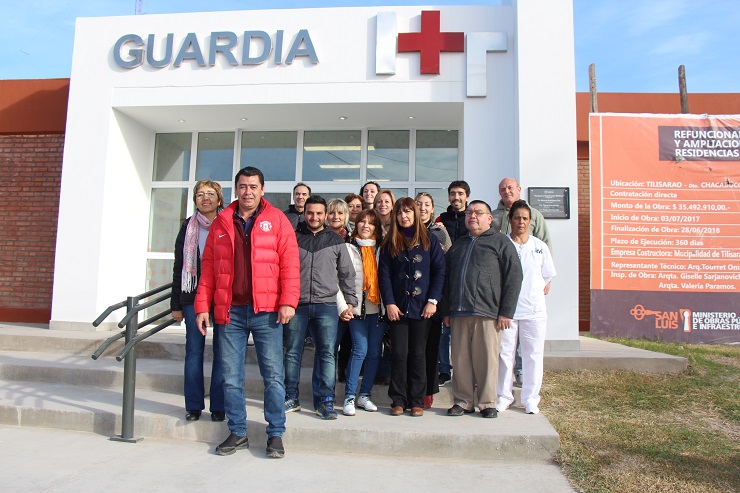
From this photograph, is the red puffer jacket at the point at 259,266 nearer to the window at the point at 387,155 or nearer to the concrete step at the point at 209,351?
the concrete step at the point at 209,351

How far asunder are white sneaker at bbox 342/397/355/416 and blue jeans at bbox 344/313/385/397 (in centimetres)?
4

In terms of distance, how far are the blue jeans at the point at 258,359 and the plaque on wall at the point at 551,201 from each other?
4129 mm

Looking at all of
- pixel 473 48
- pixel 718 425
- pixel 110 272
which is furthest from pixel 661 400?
pixel 110 272

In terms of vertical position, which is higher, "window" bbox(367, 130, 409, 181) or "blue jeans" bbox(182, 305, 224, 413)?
"window" bbox(367, 130, 409, 181)

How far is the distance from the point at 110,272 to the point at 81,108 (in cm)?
235

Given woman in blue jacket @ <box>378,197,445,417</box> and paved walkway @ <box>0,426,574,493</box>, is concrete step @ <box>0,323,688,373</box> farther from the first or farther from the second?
paved walkway @ <box>0,426,574,493</box>

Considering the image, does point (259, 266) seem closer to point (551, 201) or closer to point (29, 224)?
point (551, 201)

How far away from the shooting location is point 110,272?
808 centimetres

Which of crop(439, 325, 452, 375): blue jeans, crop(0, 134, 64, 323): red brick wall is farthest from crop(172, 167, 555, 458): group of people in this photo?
crop(0, 134, 64, 323): red brick wall

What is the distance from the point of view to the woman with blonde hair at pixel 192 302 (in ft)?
14.1

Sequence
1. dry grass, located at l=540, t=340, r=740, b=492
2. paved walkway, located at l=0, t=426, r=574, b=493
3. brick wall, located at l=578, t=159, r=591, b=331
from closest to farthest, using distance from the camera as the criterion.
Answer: paved walkway, located at l=0, t=426, r=574, b=493, dry grass, located at l=540, t=340, r=740, b=492, brick wall, located at l=578, t=159, r=591, b=331

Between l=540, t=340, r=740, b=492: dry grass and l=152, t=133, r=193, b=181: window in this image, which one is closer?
l=540, t=340, r=740, b=492: dry grass

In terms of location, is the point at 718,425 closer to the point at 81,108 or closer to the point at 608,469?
the point at 608,469

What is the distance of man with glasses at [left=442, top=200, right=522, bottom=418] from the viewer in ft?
14.4
